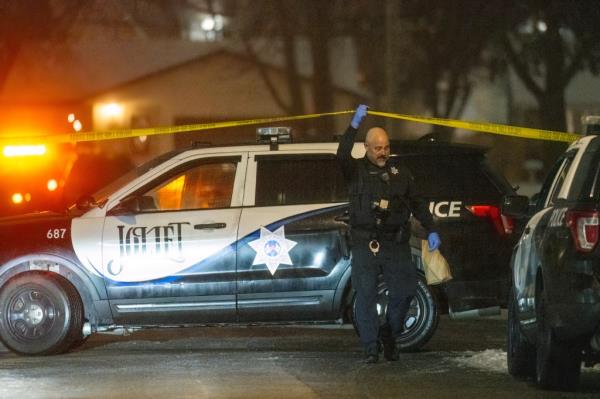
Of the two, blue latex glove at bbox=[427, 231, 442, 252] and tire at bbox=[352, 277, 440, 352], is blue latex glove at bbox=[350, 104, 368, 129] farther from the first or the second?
tire at bbox=[352, 277, 440, 352]

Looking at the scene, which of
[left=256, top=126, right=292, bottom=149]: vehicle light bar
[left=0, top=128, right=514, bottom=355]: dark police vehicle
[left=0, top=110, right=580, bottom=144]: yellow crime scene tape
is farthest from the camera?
[left=0, top=110, right=580, bottom=144]: yellow crime scene tape

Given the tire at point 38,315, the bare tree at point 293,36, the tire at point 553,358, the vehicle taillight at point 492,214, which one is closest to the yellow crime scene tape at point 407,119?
the vehicle taillight at point 492,214

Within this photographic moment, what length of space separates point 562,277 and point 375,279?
7.94 feet

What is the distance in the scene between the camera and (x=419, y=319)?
33.8 feet

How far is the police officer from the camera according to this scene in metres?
9.54

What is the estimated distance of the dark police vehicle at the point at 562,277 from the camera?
23.8 ft

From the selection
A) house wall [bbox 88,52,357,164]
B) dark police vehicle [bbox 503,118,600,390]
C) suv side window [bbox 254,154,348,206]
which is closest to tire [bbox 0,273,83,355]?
suv side window [bbox 254,154,348,206]

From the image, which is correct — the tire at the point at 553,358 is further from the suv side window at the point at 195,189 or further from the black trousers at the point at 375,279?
the suv side window at the point at 195,189

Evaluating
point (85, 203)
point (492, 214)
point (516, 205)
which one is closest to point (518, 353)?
point (516, 205)

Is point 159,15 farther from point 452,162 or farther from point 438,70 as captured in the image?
point 452,162

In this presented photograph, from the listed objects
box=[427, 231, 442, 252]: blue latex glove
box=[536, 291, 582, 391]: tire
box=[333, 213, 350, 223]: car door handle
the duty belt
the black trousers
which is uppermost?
box=[333, 213, 350, 223]: car door handle

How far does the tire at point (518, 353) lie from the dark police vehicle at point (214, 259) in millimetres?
1332

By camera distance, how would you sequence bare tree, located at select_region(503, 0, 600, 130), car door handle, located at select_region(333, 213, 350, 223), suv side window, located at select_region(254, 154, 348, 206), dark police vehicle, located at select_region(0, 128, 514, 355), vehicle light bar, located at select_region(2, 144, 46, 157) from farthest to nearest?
bare tree, located at select_region(503, 0, 600, 130) < vehicle light bar, located at select_region(2, 144, 46, 157) < suv side window, located at select_region(254, 154, 348, 206) < dark police vehicle, located at select_region(0, 128, 514, 355) < car door handle, located at select_region(333, 213, 350, 223)

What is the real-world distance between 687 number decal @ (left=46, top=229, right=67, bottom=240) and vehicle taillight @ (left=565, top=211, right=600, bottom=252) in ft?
14.6
